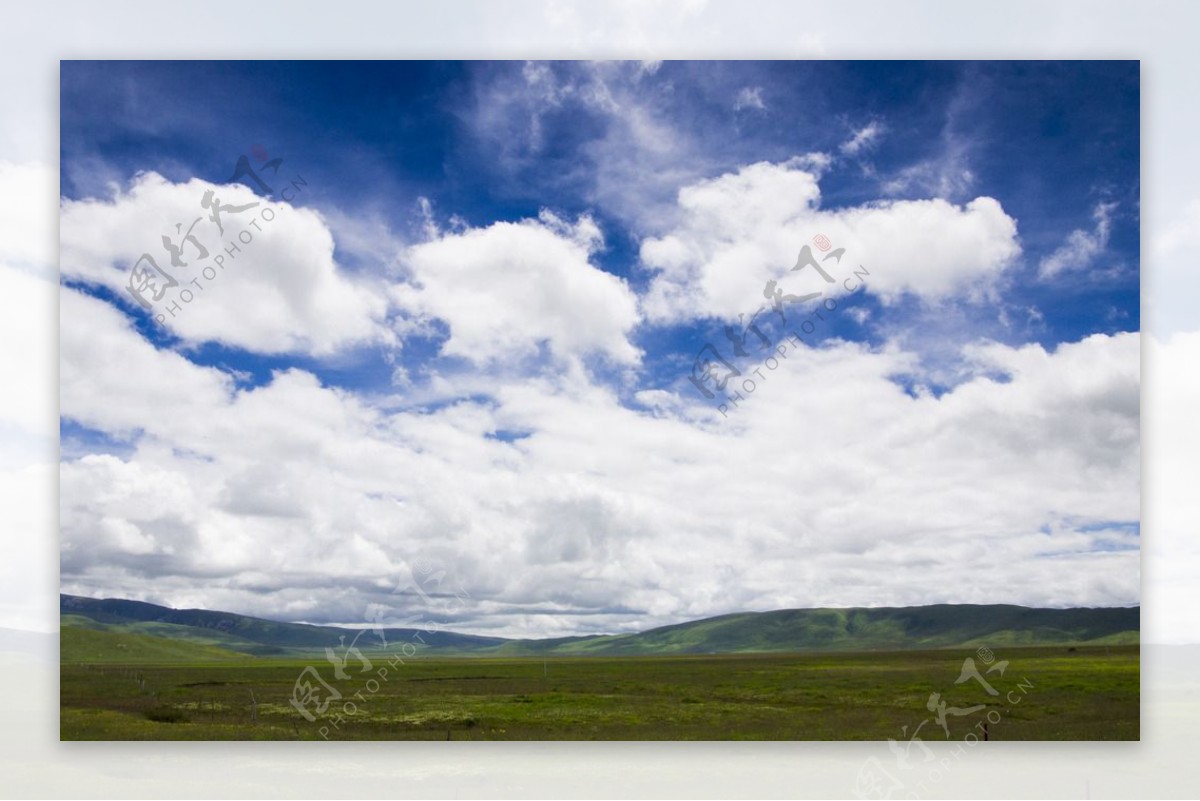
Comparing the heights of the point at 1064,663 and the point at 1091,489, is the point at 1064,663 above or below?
below

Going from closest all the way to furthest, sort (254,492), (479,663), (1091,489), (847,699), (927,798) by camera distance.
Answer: (927,798)
(1091,489)
(254,492)
(847,699)
(479,663)

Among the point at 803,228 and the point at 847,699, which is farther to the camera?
the point at 847,699

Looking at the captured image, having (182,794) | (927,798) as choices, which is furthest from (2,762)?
(927,798)

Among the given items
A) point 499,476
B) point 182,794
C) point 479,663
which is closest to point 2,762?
point 182,794

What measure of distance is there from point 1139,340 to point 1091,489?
421cm

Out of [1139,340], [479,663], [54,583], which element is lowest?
[479,663]

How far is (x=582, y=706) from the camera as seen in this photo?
28141 mm

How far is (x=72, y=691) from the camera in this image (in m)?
23.6

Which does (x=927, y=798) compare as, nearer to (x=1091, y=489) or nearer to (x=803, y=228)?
(x=1091, y=489)

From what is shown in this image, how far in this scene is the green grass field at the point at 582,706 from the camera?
78.8 ft

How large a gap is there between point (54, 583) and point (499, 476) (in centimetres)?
1220

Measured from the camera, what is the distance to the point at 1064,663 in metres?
30.8

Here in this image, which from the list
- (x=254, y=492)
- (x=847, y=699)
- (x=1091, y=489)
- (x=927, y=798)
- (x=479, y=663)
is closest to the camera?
(x=927, y=798)

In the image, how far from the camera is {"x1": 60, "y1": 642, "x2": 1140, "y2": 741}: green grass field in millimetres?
24016
